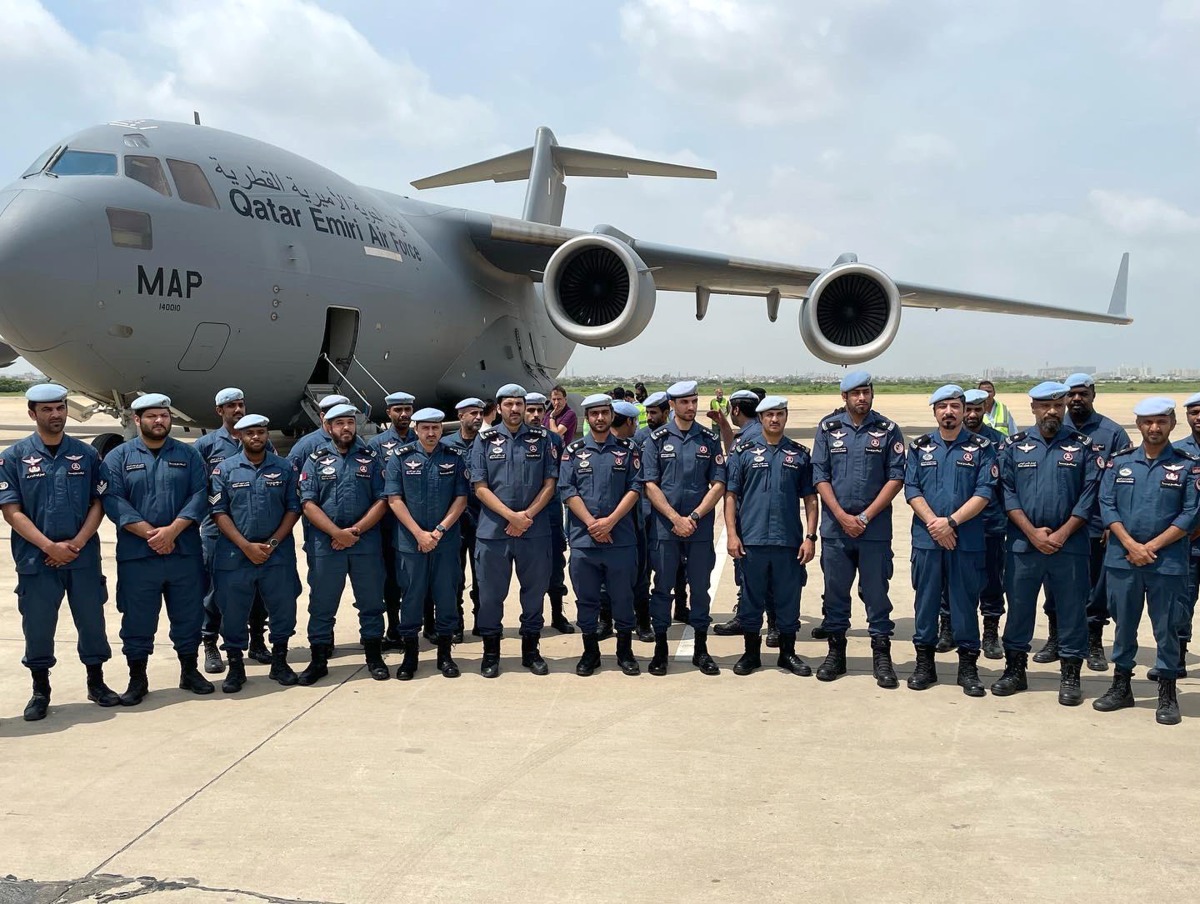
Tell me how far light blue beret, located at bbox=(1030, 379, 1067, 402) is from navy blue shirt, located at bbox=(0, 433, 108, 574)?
16.1 feet

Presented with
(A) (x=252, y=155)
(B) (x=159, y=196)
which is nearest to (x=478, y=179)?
(A) (x=252, y=155)

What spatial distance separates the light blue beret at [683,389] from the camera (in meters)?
5.75

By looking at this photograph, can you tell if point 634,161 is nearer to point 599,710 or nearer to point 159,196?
Answer: point 159,196

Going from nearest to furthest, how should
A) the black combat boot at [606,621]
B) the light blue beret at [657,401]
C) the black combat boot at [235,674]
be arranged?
1. the black combat boot at [235,674]
2. the black combat boot at [606,621]
3. the light blue beret at [657,401]

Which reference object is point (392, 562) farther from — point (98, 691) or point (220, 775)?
point (220, 775)

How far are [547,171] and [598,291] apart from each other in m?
6.86

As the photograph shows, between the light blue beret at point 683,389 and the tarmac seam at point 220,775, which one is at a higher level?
the light blue beret at point 683,389

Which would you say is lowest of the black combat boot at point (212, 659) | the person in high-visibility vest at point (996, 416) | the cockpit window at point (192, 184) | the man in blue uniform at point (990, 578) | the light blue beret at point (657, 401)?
the black combat boot at point (212, 659)

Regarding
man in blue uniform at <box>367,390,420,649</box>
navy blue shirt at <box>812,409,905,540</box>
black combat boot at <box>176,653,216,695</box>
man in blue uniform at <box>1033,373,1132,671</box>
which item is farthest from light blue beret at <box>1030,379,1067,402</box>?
black combat boot at <box>176,653,216,695</box>

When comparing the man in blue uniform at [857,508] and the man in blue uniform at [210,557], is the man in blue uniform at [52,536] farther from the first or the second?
the man in blue uniform at [857,508]

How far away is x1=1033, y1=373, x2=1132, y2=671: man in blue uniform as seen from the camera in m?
5.37

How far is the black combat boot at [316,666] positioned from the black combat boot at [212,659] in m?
0.59

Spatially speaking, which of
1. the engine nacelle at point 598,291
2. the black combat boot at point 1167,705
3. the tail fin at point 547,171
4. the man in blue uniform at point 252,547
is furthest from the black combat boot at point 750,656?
the tail fin at point 547,171

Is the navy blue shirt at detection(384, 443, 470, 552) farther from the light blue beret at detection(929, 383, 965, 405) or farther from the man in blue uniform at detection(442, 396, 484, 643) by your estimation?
the light blue beret at detection(929, 383, 965, 405)
